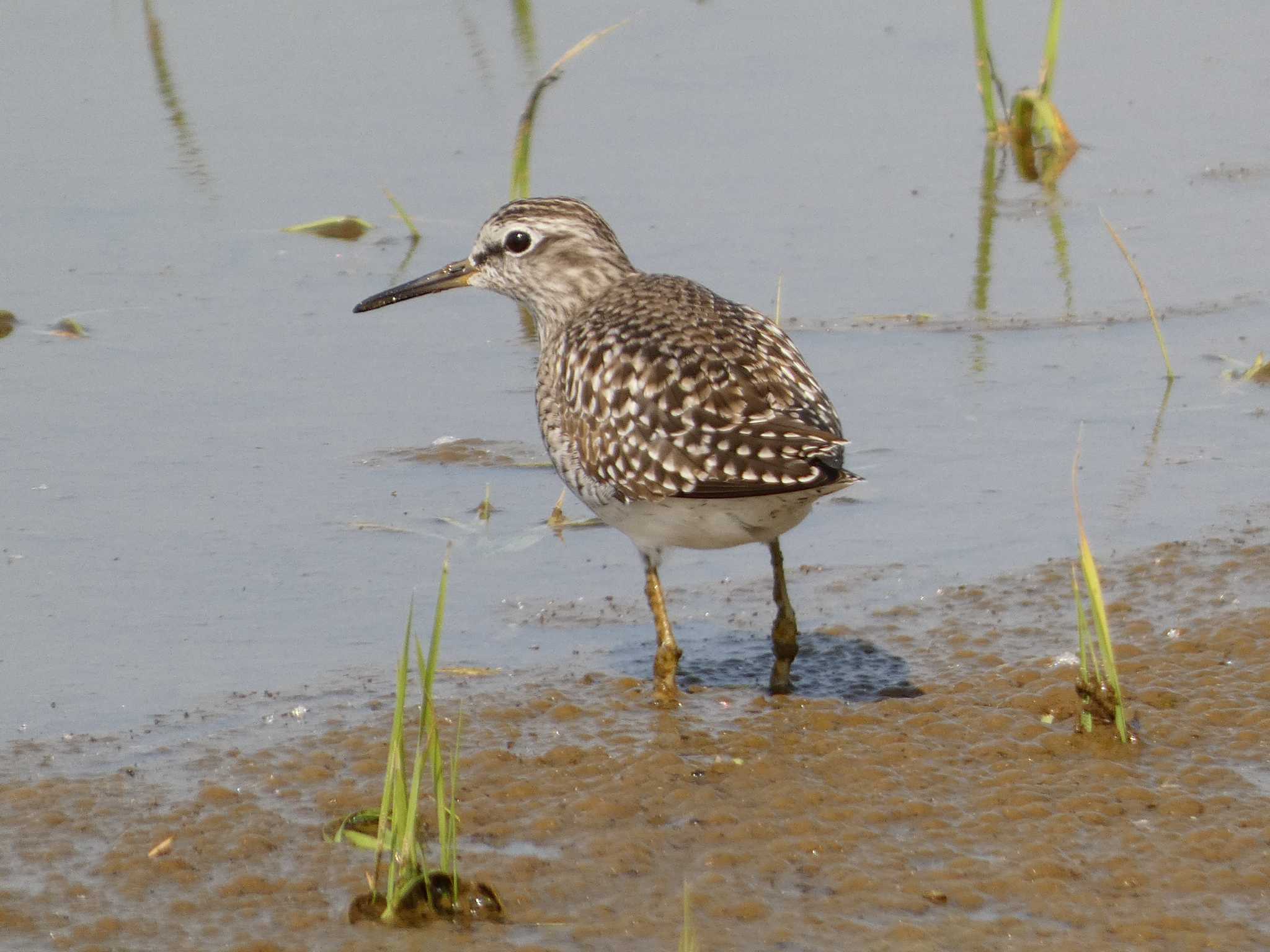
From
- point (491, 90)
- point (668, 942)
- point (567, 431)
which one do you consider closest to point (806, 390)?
point (567, 431)

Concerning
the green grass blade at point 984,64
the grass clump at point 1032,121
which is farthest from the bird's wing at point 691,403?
the grass clump at point 1032,121

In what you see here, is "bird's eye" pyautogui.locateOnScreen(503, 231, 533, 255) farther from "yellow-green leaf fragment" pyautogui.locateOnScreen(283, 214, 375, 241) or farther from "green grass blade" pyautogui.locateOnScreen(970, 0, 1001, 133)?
"green grass blade" pyautogui.locateOnScreen(970, 0, 1001, 133)

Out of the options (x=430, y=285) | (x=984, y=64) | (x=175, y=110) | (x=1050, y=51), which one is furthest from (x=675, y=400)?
(x=175, y=110)

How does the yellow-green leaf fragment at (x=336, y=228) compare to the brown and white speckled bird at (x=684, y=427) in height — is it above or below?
above

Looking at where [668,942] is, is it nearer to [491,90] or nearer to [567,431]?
[567,431]

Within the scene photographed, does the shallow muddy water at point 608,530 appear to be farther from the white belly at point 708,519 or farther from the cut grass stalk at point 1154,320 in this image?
the white belly at point 708,519

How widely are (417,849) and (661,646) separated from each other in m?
1.82

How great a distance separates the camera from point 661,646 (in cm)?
605

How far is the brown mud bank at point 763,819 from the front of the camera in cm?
439

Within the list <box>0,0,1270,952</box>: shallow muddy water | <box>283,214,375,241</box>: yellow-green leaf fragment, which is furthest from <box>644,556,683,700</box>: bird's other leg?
<box>283,214,375,241</box>: yellow-green leaf fragment

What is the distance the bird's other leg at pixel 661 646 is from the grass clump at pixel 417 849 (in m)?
1.52

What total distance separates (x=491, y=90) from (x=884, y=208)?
3.11 metres

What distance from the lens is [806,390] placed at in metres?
6.00

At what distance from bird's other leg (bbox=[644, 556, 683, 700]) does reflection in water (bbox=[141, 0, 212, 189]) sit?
549cm
